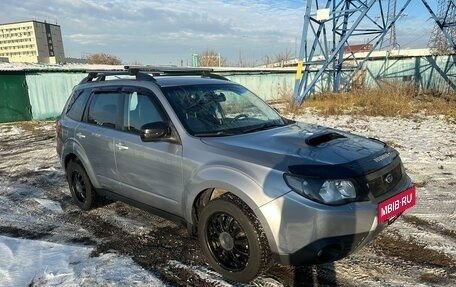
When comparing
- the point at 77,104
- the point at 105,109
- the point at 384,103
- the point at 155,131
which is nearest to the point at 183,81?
the point at 155,131

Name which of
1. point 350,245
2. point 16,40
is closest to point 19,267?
point 350,245

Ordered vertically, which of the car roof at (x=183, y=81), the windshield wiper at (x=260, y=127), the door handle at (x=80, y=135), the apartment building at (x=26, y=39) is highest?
the apartment building at (x=26, y=39)

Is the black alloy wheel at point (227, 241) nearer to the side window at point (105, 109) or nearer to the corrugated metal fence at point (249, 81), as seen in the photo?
the side window at point (105, 109)

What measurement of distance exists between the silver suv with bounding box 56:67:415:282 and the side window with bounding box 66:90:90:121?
0.45ft

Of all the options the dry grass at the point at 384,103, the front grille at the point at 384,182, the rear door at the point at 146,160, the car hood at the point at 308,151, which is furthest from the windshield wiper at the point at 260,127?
the dry grass at the point at 384,103

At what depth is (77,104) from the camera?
15.7 feet

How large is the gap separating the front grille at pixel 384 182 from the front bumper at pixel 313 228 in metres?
0.13

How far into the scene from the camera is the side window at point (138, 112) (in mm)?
3615

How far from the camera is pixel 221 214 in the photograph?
2.97m

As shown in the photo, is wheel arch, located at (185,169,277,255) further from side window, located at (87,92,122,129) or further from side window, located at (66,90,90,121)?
side window, located at (66,90,90,121)

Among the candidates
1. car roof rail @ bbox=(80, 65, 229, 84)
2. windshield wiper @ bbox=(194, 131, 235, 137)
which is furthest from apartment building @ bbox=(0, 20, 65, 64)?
windshield wiper @ bbox=(194, 131, 235, 137)

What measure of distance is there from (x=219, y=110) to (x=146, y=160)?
35.3 inches

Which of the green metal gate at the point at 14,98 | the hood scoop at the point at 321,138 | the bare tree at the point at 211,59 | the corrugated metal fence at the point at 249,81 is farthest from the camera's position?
the bare tree at the point at 211,59

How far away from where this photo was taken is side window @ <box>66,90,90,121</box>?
4.64 meters
